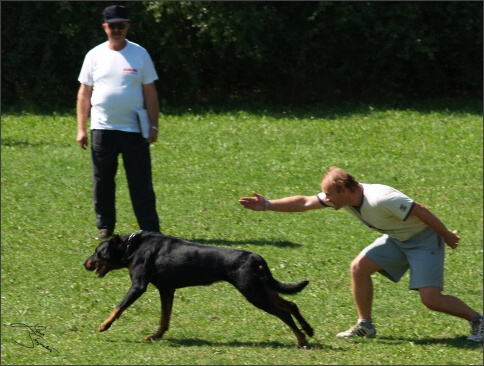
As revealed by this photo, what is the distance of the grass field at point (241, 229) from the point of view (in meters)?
6.62

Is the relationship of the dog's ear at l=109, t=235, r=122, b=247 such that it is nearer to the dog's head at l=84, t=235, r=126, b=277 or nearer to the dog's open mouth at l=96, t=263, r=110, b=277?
the dog's head at l=84, t=235, r=126, b=277

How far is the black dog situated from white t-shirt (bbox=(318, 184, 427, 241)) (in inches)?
25.7

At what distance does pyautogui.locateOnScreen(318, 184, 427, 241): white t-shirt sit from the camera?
20.9ft

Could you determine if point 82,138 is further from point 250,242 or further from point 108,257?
point 108,257

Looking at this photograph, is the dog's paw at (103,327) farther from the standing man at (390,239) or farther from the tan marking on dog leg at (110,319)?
the standing man at (390,239)

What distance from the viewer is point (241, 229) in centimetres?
1013

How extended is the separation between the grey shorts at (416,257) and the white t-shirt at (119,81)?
321 cm

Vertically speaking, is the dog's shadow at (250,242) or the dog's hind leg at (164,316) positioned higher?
the dog's hind leg at (164,316)

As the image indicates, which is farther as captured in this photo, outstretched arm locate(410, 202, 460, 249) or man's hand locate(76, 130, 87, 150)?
man's hand locate(76, 130, 87, 150)

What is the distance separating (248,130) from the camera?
49.6 feet

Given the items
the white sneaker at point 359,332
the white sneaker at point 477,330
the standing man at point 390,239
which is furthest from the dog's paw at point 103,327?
the white sneaker at point 477,330

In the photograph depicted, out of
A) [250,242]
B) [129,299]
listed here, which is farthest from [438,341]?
[250,242]

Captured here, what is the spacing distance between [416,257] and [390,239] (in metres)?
0.27

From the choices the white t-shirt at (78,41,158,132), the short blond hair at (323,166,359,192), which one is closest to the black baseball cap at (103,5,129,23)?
the white t-shirt at (78,41,158,132)
